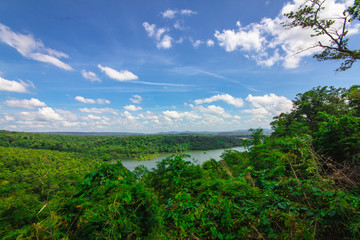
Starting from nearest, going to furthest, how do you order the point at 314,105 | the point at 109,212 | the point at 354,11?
the point at 109,212 < the point at 354,11 < the point at 314,105

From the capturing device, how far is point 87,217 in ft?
4.69

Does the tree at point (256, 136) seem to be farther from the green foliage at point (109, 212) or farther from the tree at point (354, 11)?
the green foliage at point (109, 212)

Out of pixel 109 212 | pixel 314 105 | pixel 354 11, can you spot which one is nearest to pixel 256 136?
pixel 314 105

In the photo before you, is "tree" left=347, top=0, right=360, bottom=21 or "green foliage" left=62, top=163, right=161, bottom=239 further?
"tree" left=347, top=0, right=360, bottom=21

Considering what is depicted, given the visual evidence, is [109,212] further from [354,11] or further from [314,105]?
[314,105]

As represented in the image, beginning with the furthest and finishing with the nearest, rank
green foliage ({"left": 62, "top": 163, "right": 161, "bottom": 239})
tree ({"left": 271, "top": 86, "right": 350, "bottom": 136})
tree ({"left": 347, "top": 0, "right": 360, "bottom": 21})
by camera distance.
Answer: tree ({"left": 271, "top": 86, "right": 350, "bottom": 136}) → tree ({"left": 347, "top": 0, "right": 360, "bottom": 21}) → green foliage ({"left": 62, "top": 163, "right": 161, "bottom": 239})

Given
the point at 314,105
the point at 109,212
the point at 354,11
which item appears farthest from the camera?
the point at 314,105

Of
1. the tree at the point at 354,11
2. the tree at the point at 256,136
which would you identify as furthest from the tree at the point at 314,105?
the tree at the point at 354,11

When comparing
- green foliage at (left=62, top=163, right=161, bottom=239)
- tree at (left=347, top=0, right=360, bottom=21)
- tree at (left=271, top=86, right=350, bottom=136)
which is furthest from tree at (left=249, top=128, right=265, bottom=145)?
green foliage at (left=62, top=163, right=161, bottom=239)

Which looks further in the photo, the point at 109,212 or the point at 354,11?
the point at 354,11

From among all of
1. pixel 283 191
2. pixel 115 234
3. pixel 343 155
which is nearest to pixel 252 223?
pixel 283 191

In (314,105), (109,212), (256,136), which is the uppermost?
(314,105)

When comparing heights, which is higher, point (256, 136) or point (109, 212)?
point (256, 136)

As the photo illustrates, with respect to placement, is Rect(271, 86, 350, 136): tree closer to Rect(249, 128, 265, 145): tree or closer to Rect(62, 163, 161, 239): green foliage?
Rect(249, 128, 265, 145): tree
